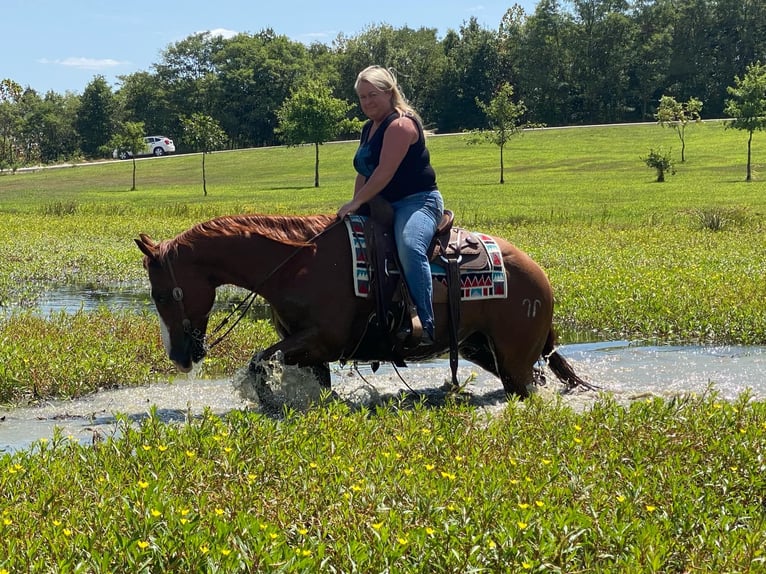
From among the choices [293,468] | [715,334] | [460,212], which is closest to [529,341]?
[293,468]

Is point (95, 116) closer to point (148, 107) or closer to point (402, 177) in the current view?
point (148, 107)

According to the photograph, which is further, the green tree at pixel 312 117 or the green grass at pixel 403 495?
the green tree at pixel 312 117

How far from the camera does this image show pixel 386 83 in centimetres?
780

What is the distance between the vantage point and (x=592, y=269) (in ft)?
55.3

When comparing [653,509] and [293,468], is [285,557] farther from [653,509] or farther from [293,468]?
[653,509]

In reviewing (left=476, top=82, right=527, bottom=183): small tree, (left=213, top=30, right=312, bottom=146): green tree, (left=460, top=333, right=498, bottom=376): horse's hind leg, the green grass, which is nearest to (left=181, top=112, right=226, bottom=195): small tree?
(left=476, top=82, right=527, bottom=183): small tree

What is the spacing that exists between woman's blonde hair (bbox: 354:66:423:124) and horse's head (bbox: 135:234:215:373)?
2.14m

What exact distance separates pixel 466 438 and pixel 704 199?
30.6 m

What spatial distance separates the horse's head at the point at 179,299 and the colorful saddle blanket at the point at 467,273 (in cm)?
127

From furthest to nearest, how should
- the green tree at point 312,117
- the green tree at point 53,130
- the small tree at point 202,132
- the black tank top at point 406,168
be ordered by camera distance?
the green tree at point 53,130 → the green tree at point 312,117 → the small tree at point 202,132 → the black tank top at point 406,168

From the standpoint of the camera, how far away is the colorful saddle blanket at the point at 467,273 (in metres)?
7.86

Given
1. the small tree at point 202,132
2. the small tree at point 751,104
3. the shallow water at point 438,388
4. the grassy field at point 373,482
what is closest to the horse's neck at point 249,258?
the shallow water at point 438,388

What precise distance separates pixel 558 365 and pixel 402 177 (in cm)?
271

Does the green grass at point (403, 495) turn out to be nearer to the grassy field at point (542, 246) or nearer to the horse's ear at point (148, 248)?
the horse's ear at point (148, 248)
